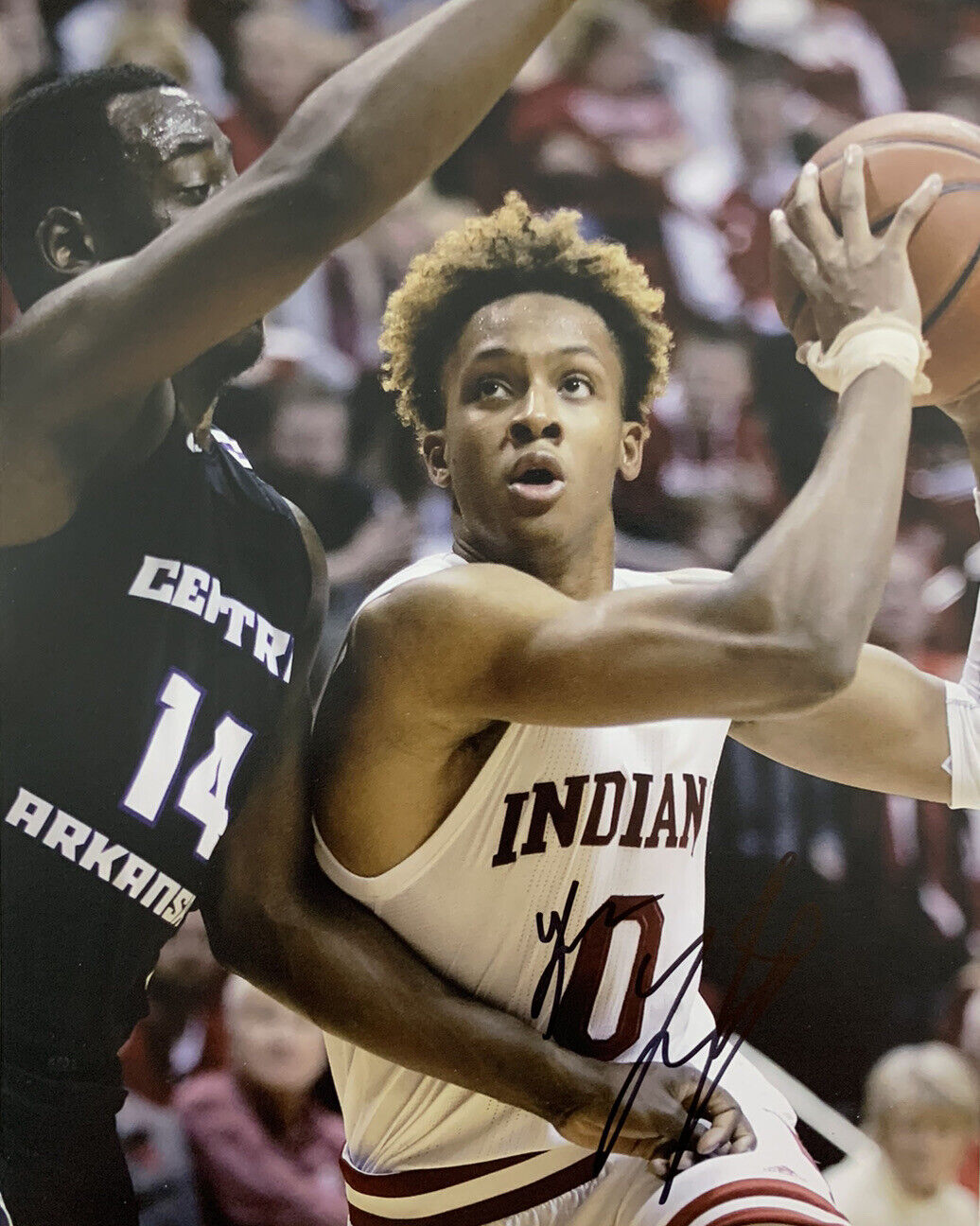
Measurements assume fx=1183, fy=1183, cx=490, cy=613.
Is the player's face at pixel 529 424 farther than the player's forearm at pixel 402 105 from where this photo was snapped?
Yes

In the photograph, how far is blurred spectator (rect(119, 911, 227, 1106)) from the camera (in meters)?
1.74

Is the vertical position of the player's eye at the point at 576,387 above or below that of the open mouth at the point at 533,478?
above

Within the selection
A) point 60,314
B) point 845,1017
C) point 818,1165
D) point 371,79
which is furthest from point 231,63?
point 818,1165

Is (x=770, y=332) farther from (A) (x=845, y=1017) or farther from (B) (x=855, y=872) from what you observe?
(A) (x=845, y=1017)

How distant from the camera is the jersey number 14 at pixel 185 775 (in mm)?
1705

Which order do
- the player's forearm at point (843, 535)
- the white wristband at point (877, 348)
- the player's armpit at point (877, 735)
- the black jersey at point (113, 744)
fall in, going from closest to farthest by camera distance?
the player's forearm at point (843, 535) → the white wristband at point (877, 348) → the black jersey at point (113, 744) → the player's armpit at point (877, 735)

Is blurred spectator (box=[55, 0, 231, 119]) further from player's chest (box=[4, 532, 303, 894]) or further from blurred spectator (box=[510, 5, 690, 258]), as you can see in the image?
player's chest (box=[4, 532, 303, 894])

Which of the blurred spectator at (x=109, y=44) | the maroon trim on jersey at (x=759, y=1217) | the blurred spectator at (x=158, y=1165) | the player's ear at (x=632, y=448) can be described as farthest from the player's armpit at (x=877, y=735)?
the blurred spectator at (x=109, y=44)

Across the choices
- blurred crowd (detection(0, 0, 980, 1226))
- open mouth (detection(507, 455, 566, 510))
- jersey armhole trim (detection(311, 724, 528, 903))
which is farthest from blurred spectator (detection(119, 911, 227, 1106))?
open mouth (detection(507, 455, 566, 510))

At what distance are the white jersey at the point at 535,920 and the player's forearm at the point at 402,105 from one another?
0.54m

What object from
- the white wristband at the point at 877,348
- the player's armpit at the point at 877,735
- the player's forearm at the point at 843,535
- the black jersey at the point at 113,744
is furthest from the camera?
the player's armpit at the point at 877,735

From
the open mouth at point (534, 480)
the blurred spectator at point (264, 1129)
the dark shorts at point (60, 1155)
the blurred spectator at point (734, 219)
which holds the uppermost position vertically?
the blurred spectator at point (734, 219)

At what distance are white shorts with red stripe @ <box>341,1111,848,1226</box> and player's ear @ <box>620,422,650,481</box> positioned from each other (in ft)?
3.17

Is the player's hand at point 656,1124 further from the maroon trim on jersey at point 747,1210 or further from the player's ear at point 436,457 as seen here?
the player's ear at point 436,457
